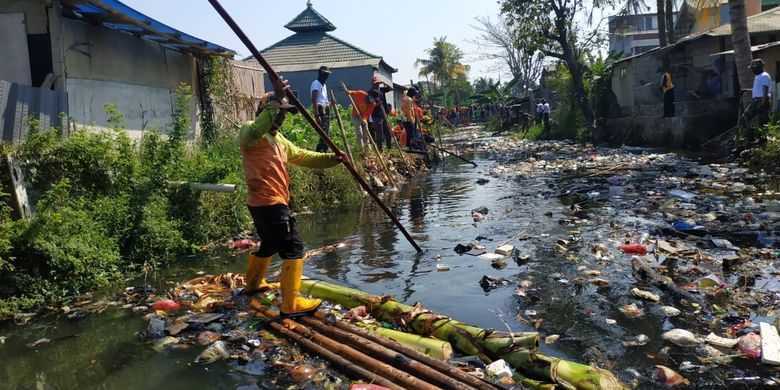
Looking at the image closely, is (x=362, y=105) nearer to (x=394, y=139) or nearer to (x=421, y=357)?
(x=394, y=139)

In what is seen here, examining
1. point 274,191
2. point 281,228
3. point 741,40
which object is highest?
point 741,40

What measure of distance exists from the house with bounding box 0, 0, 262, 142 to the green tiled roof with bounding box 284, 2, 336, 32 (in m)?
19.2

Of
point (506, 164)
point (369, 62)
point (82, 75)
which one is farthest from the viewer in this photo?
point (369, 62)

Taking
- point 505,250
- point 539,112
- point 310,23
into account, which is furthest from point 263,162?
point 310,23

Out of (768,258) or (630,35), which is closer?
(768,258)

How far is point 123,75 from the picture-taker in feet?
29.9

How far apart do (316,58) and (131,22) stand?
19.2 meters

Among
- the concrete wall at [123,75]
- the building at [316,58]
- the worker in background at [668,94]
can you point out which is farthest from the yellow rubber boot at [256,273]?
the building at [316,58]

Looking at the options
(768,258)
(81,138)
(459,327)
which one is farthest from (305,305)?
(768,258)

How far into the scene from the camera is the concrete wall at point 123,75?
26.1 feet

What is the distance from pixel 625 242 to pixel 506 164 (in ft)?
33.3

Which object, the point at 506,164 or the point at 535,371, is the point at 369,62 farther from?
the point at 535,371

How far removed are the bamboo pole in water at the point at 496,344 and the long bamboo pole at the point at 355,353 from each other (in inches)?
20.1

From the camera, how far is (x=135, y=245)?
6324mm
